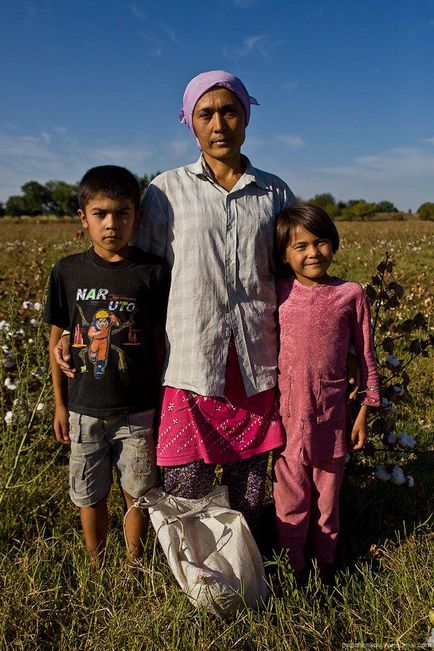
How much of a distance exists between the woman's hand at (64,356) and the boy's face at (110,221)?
0.41m

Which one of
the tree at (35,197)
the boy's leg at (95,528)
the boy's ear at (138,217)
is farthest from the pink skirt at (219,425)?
the tree at (35,197)

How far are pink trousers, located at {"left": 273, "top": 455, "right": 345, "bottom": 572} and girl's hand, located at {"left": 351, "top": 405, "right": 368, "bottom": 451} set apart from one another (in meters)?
0.11

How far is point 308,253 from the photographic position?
214 centimetres

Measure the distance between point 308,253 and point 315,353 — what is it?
0.41 metres

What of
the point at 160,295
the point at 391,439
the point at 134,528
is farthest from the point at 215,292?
the point at 391,439

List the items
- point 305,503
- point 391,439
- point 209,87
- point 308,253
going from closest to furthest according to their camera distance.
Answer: point 209,87
point 308,253
point 305,503
point 391,439

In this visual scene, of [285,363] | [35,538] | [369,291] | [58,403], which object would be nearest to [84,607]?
[35,538]

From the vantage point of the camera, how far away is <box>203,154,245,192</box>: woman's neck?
2182mm

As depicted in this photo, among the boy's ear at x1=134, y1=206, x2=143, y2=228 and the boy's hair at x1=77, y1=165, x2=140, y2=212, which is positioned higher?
the boy's hair at x1=77, y1=165, x2=140, y2=212

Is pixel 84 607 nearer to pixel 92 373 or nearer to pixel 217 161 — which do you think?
pixel 92 373

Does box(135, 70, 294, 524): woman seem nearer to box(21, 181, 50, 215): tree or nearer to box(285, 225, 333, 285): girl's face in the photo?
box(285, 225, 333, 285): girl's face

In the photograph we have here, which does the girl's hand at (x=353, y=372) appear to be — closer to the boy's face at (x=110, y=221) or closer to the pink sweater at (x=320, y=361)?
the pink sweater at (x=320, y=361)

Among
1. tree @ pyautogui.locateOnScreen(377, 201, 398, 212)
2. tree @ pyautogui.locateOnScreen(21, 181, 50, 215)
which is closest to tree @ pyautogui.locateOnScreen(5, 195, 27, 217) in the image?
tree @ pyautogui.locateOnScreen(21, 181, 50, 215)

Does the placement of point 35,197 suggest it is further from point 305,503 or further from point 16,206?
point 305,503
